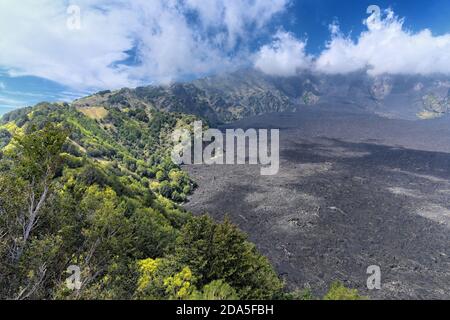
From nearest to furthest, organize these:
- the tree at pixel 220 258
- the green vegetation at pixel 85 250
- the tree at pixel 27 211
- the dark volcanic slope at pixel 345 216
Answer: the tree at pixel 27 211 < the green vegetation at pixel 85 250 < the tree at pixel 220 258 < the dark volcanic slope at pixel 345 216

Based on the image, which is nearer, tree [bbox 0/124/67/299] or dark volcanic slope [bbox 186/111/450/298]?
tree [bbox 0/124/67/299]

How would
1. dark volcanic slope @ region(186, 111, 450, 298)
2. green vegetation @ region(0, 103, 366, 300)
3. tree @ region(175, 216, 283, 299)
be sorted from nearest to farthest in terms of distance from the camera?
green vegetation @ region(0, 103, 366, 300), tree @ region(175, 216, 283, 299), dark volcanic slope @ region(186, 111, 450, 298)

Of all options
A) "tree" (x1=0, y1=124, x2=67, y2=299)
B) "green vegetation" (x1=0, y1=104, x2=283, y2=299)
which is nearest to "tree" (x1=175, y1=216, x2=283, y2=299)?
"green vegetation" (x1=0, y1=104, x2=283, y2=299)

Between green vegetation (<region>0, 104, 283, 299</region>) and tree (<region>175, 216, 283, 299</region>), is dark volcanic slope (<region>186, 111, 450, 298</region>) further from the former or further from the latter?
green vegetation (<region>0, 104, 283, 299</region>)

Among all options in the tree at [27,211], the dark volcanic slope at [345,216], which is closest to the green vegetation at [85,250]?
the tree at [27,211]

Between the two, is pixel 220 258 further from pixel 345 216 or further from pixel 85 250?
pixel 345 216

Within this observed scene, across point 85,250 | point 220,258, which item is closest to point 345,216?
point 220,258

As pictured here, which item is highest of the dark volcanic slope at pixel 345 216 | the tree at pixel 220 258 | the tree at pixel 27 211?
the tree at pixel 27 211

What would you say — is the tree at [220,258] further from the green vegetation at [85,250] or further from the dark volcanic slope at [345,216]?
the dark volcanic slope at [345,216]
